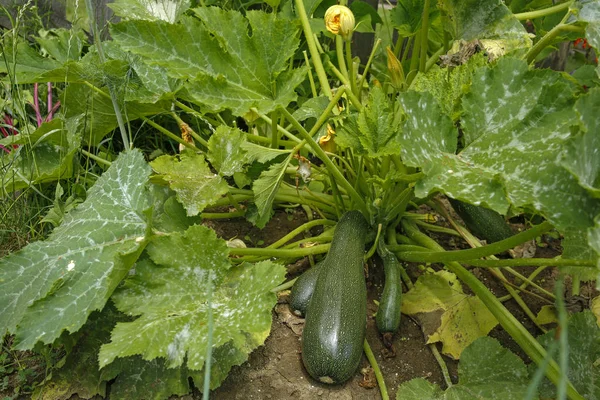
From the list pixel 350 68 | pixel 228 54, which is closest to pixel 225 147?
pixel 228 54

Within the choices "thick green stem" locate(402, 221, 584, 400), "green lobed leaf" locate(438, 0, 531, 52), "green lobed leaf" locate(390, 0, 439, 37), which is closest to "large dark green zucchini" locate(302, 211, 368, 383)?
"thick green stem" locate(402, 221, 584, 400)

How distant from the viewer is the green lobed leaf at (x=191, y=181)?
63.4 inches

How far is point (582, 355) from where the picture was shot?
58.7 inches

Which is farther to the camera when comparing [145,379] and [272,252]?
[272,252]

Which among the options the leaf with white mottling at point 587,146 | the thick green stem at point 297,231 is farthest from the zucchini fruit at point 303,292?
the leaf with white mottling at point 587,146

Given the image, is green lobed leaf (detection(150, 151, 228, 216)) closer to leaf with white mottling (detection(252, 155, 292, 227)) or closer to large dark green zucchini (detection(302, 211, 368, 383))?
leaf with white mottling (detection(252, 155, 292, 227))

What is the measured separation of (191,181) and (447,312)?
89 cm

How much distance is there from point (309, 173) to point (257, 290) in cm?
56

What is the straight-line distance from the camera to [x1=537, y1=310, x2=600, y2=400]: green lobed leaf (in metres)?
1.45

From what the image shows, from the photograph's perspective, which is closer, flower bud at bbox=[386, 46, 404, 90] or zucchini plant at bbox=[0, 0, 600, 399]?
zucchini plant at bbox=[0, 0, 600, 399]

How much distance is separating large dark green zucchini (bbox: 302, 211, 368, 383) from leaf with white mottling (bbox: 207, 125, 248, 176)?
41cm

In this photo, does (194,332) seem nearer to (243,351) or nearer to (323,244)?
(243,351)

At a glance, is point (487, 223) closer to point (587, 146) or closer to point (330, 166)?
point (330, 166)

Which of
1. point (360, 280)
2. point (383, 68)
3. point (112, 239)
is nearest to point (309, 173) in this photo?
point (360, 280)
